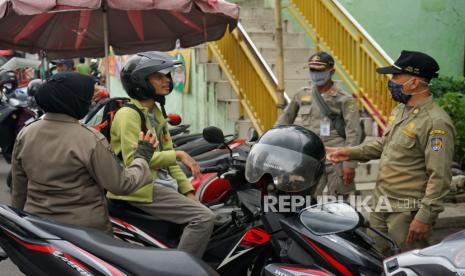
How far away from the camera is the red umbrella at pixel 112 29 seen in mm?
8109

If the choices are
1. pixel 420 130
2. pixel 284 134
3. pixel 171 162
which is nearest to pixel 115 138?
pixel 171 162

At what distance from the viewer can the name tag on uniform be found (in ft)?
19.0

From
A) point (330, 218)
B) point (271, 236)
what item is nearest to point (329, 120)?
point (271, 236)

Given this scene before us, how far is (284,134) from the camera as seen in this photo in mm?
3652

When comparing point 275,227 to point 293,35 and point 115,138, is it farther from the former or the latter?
point 293,35

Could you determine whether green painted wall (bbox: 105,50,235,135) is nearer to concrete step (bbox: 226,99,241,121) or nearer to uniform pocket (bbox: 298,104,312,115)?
concrete step (bbox: 226,99,241,121)

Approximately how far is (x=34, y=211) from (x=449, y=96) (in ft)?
19.3

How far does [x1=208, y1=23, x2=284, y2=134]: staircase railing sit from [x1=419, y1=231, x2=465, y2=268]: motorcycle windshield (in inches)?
242

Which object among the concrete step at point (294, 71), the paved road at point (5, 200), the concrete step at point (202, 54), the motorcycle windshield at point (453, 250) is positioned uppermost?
the motorcycle windshield at point (453, 250)

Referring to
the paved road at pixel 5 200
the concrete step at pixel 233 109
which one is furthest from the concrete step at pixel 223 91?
the paved road at pixel 5 200

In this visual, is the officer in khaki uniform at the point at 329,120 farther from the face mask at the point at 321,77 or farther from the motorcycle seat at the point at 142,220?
the motorcycle seat at the point at 142,220

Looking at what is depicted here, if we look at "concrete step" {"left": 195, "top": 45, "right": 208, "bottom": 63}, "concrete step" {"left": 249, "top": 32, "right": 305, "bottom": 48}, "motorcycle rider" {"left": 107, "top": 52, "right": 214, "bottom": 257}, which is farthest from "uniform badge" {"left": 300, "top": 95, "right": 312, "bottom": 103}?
"concrete step" {"left": 249, "top": 32, "right": 305, "bottom": 48}

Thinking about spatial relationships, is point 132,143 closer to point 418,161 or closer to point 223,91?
point 418,161

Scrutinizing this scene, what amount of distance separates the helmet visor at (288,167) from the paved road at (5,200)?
3192 mm
